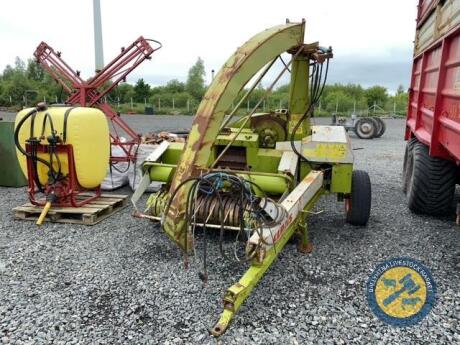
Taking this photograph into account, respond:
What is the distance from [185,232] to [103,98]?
550cm

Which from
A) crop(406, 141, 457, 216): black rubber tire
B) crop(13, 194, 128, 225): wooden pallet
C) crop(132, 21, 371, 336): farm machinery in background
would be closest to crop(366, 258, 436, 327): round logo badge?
crop(132, 21, 371, 336): farm machinery in background

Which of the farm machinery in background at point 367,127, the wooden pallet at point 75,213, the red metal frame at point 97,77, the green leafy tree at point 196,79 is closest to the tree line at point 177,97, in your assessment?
the green leafy tree at point 196,79

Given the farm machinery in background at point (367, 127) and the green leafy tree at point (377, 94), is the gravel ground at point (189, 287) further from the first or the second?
the green leafy tree at point (377, 94)

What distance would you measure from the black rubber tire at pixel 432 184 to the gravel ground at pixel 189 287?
0.18 meters

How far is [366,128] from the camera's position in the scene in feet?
48.0

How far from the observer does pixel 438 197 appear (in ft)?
15.6

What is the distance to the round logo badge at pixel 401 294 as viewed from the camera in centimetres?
288

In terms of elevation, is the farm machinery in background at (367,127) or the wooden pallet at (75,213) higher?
the farm machinery in background at (367,127)

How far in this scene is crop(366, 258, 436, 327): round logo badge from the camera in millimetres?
2875

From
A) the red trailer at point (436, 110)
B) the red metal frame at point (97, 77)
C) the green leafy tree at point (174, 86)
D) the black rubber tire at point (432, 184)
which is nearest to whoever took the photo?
the red trailer at point (436, 110)

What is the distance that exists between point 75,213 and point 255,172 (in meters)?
2.27

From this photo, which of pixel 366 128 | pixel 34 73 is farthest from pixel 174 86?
pixel 366 128

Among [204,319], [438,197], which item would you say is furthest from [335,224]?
[204,319]

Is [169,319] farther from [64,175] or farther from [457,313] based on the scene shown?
[64,175]
